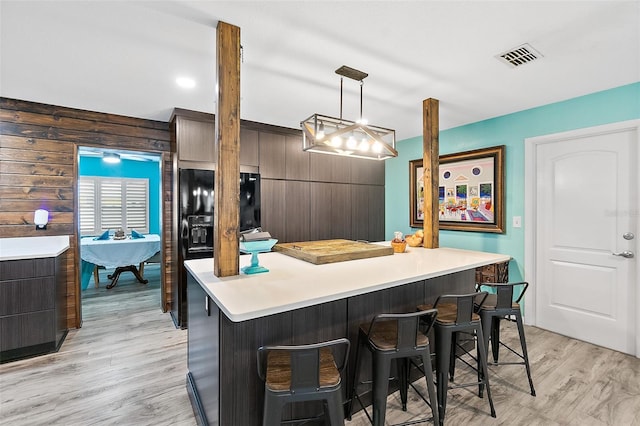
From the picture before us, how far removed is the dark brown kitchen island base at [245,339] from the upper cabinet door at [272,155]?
2.12 m

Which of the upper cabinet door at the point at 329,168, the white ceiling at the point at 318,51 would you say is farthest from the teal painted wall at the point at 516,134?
the upper cabinet door at the point at 329,168

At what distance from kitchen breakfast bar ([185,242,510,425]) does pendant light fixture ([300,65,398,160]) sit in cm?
92

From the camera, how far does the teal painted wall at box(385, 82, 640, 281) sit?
9.32 feet

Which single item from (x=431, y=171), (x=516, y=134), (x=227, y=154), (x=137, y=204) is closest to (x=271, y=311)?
(x=227, y=154)

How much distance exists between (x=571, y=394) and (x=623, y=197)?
6.14 ft

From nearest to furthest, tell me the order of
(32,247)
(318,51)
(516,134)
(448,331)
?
(448,331)
(318,51)
(32,247)
(516,134)

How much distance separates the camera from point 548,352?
2822mm

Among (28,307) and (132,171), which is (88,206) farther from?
(28,307)

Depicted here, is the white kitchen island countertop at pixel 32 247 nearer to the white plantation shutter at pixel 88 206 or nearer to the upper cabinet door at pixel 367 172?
the white plantation shutter at pixel 88 206

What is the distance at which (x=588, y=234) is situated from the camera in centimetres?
304

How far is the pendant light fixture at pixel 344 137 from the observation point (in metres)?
2.31

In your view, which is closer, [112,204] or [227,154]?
[227,154]

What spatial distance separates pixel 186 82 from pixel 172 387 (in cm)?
249

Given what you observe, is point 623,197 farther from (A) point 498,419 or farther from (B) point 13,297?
(B) point 13,297
